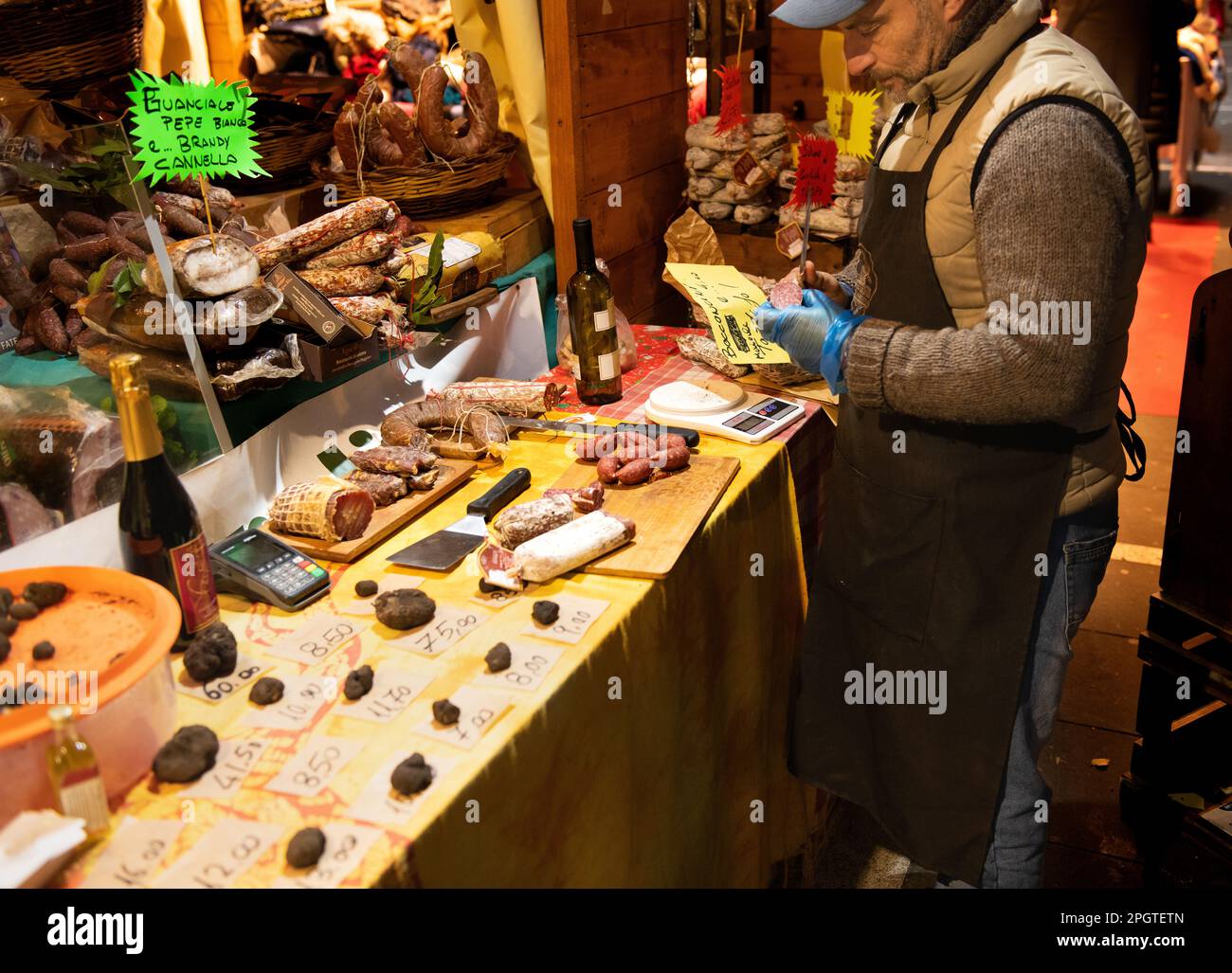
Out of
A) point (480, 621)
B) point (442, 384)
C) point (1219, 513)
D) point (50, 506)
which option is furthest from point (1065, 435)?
point (50, 506)

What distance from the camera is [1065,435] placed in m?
1.98

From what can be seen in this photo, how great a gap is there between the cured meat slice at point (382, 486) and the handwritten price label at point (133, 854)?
0.94 m

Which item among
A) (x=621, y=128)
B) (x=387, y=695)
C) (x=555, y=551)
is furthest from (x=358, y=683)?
(x=621, y=128)

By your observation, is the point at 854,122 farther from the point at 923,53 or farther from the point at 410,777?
the point at 410,777

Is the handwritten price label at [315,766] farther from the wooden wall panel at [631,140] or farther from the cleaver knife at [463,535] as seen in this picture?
the wooden wall panel at [631,140]

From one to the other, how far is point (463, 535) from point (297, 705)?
577 mm

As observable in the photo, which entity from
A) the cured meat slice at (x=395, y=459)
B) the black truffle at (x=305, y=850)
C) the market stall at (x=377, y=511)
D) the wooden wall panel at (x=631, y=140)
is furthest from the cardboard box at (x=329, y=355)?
the black truffle at (x=305, y=850)

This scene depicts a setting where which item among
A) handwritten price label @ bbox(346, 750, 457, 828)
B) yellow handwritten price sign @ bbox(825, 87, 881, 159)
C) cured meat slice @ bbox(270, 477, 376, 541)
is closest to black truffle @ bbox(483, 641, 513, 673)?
handwritten price label @ bbox(346, 750, 457, 828)

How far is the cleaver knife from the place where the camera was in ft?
6.52

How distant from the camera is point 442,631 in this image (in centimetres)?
177
